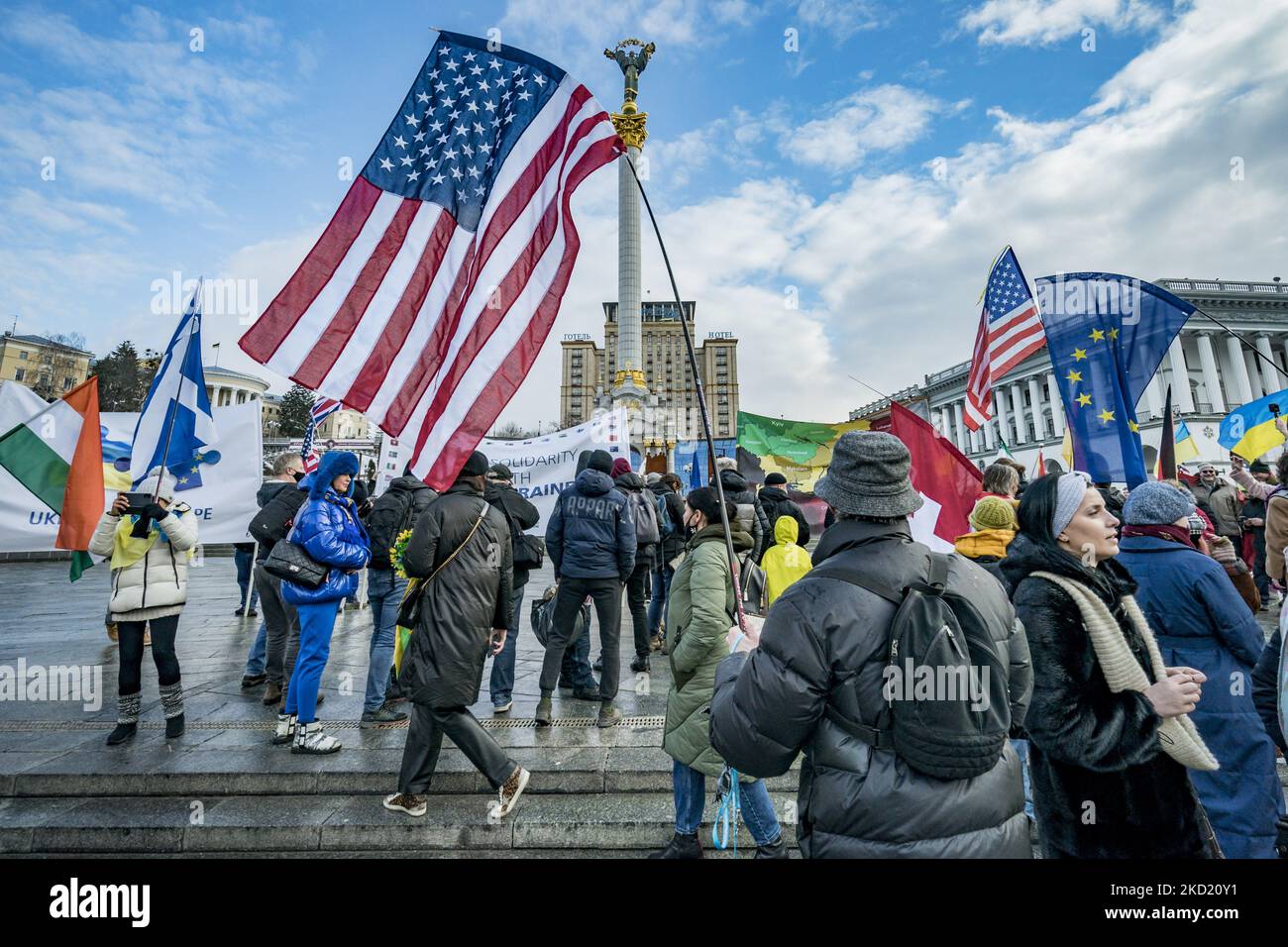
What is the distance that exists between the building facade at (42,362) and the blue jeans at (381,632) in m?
67.9

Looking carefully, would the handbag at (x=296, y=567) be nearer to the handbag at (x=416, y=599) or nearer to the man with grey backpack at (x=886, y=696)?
the handbag at (x=416, y=599)

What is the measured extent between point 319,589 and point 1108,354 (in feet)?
22.6

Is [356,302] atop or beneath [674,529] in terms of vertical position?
atop

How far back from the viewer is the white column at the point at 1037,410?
5716cm

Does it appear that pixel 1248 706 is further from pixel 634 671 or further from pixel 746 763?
pixel 634 671

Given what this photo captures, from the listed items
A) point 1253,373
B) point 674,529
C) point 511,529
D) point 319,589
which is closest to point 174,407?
point 319,589

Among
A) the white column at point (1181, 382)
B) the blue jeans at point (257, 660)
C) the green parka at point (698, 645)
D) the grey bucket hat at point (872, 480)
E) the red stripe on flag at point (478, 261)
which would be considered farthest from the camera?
the white column at point (1181, 382)

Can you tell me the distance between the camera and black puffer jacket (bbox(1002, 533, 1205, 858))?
2088 millimetres

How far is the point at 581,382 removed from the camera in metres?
125

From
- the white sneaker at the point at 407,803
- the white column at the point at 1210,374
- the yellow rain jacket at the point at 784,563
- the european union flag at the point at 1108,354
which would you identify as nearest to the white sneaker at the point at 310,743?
the white sneaker at the point at 407,803

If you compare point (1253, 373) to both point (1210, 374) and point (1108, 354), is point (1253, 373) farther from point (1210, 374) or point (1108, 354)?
point (1108, 354)

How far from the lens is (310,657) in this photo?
430 cm
